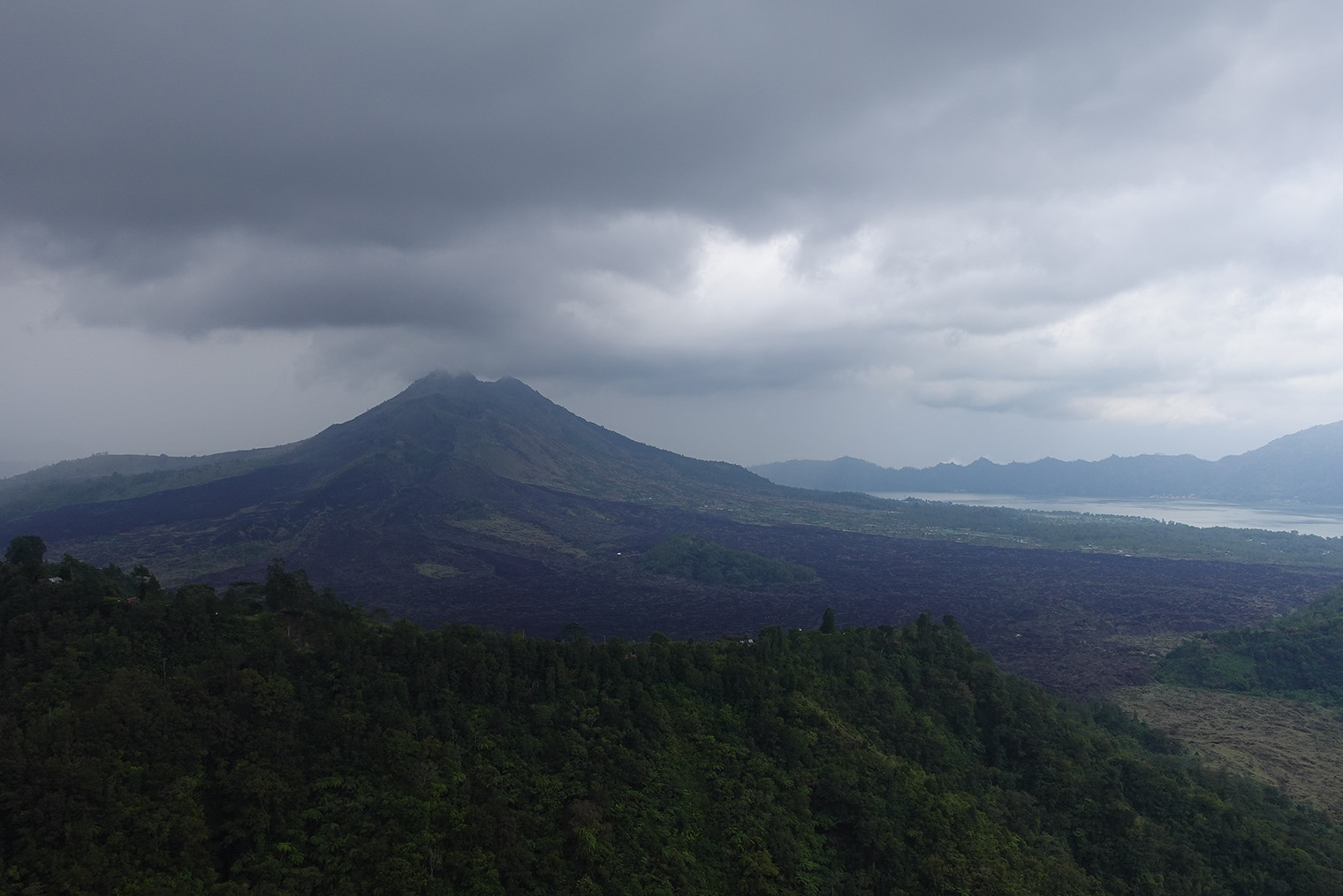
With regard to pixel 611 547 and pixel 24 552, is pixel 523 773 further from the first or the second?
pixel 611 547

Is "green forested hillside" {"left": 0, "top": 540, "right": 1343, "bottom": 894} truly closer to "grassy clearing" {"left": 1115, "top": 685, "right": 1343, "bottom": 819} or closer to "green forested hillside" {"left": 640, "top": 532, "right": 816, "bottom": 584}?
"grassy clearing" {"left": 1115, "top": 685, "right": 1343, "bottom": 819}

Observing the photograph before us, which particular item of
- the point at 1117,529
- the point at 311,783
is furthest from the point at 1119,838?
the point at 1117,529

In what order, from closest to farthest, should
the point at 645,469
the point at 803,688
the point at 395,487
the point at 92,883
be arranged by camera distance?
1. the point at 92,883
2. the point at 803,688
3. the point at 395,487
4. the point at 645,469

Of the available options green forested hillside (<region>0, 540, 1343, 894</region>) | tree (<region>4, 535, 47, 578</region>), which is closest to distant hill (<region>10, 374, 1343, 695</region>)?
green forested hillside (<region>0, 540, 1343, 894</region>)

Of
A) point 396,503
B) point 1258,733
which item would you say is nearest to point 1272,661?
point 1258,733

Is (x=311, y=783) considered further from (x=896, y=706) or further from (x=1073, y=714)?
(x=1073, y=714)

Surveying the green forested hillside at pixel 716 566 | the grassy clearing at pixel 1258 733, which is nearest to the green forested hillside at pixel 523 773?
the grassy clearing at pixel 1258 733
